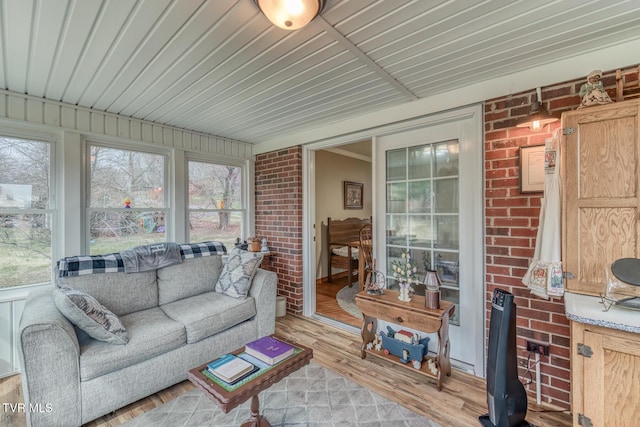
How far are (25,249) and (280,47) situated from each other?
279 centimetres

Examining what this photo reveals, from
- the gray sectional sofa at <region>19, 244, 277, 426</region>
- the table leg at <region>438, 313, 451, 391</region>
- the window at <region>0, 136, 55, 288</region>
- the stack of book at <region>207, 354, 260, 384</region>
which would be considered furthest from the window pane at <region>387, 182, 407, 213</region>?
the window at <region>0, 136, 55, 288</region>

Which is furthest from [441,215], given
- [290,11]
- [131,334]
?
[131,334]

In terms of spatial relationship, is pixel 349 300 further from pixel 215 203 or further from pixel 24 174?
pixel 24 174

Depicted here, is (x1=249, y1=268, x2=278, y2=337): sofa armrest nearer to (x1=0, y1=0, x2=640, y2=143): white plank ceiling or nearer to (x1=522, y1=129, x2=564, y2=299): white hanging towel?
(x1=0, y1=0, x2=640, y2=143): white plank ceiling

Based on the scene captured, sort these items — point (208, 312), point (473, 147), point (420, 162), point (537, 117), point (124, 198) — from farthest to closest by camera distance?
point (124, 198) < point (420, 162) < point (208, 312) < point (473, 147) < point (537, 117)

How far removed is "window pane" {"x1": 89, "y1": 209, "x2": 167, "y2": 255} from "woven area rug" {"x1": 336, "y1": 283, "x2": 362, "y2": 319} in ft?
7.99

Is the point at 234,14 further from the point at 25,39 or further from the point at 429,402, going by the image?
the point at 429,402

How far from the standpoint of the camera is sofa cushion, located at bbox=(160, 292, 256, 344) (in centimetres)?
217

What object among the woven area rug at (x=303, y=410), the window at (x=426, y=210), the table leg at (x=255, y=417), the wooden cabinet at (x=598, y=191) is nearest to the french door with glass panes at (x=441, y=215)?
the window at (x=426, y=210)

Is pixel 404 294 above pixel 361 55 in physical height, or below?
below

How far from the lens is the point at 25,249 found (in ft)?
7.85

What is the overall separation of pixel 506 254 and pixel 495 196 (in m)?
0.43

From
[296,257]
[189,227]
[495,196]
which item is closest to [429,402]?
[495,196]

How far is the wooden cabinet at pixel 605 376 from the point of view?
1211mm
